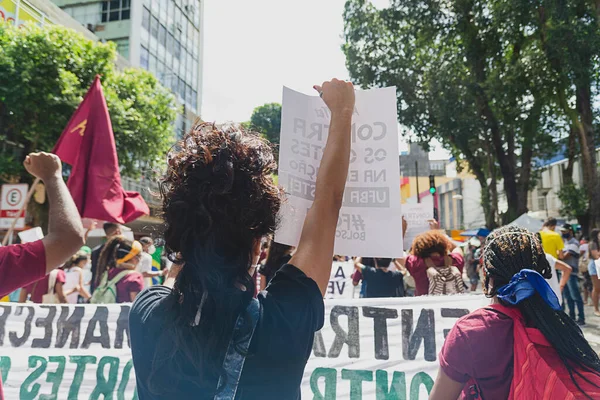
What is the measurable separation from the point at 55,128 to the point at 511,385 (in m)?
15.6

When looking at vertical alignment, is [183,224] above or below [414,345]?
above

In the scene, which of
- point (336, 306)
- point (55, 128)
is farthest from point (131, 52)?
point (336, 306)

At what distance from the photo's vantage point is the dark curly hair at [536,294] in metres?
1.60

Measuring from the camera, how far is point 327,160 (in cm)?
137

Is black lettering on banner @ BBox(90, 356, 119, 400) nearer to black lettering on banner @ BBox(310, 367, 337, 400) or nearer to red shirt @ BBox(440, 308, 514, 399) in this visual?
black lettering on banner @ BBox(310, 367, 337, 400)

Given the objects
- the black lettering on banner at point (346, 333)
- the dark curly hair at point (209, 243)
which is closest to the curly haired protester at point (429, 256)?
the black lettering on banner at point (346, 333)

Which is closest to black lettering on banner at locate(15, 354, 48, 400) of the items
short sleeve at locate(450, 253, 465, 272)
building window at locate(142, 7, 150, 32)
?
short sleeve at locate(450, 253, 465, 272)

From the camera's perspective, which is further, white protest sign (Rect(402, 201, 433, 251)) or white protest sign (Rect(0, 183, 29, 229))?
white protest sign (Rect(402, 201, 433, 251))

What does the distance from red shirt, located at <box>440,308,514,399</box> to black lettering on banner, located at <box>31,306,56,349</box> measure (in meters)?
2.82

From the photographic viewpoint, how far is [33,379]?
3.18 m

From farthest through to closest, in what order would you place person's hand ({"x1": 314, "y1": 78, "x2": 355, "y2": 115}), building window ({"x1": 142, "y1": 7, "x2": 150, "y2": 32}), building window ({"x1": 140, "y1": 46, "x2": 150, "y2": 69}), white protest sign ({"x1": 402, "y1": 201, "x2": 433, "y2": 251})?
1. building window ({"x1": 142, "y1": 7, "x2": 150, "y2": 32})
2. building window ({"x1": 140, "y1": 46, "x2": 150, "y2": 69})
3. white protest sign ({"x1": 402, "y1": 201, "x2": 433, "y2": 251})
4. person's hand ({"x1": 314, "y1": 78, "x2": 355, "y2": 115})

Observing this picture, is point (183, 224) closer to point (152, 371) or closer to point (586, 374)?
point (152, 371)

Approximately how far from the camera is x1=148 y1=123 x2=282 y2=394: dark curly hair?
109 cm

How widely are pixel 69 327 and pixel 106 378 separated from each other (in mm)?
498
